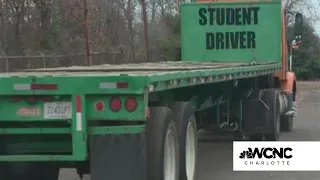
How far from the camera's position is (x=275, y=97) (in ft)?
41.9

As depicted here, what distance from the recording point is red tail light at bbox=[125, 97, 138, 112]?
19.0 feet

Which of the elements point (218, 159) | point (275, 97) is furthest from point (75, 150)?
point (275, 97)

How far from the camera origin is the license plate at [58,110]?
5977mm

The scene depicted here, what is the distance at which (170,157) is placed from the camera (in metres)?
6.79

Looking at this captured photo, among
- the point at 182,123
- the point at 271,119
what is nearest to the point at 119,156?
the point at 182,123

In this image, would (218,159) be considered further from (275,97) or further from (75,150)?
(75,150)

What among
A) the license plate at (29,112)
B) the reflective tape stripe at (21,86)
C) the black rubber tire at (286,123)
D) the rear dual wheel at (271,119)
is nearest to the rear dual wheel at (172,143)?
the license plate at (29,112)

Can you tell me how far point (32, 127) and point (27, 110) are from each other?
0.70ft

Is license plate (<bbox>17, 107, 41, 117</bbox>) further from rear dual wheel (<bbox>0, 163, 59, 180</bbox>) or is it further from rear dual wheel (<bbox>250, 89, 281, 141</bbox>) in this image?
rear dual wheel (<bbox>250, 89, 281, 141</bbox>)

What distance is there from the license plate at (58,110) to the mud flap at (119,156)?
1.13 ft

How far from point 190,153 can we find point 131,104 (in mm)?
2184

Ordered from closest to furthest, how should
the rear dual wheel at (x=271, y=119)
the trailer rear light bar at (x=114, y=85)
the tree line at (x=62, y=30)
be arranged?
the trailer rear light bar at (x=114, y=85)
the rear dual wheel at (x=271, y=119)
the tree line at (x=62, y=30)

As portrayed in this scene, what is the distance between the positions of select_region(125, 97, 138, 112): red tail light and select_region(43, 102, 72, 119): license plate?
1.92 ft

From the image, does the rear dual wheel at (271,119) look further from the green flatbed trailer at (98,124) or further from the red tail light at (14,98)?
the red tail light at (14,98)
